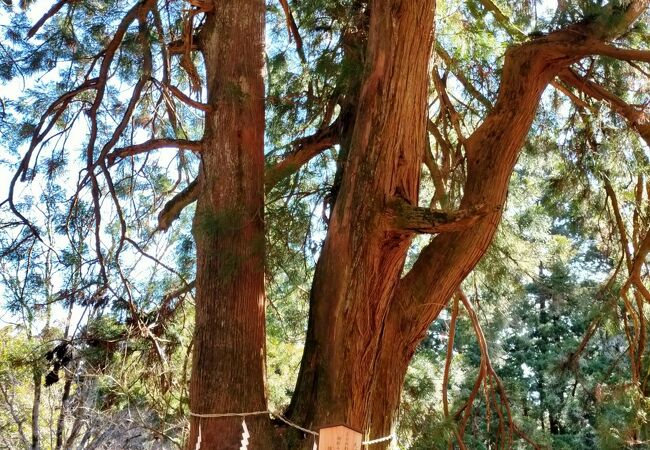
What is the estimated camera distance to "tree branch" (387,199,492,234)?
255cm

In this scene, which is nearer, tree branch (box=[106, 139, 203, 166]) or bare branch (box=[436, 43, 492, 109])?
tree branch (box=[106, 139, 203, 166])

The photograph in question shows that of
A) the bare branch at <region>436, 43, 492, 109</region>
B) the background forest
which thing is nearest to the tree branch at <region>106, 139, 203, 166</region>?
the background forest

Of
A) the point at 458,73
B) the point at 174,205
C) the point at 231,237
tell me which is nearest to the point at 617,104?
the point at 458,73

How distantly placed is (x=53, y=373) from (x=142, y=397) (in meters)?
1.12

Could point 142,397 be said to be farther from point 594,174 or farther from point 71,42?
point 594,174

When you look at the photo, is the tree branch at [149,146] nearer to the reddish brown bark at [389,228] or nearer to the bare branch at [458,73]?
the reddish brown bark at [389,228]

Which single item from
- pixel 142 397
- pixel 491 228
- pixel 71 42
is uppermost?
pixel 71 42

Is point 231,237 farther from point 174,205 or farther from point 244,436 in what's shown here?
point 244,436

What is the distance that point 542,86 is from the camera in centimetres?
319

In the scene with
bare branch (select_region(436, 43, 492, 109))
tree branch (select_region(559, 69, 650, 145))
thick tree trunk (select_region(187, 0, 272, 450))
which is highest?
bare branch (select_region(436, 43, 492, 109))

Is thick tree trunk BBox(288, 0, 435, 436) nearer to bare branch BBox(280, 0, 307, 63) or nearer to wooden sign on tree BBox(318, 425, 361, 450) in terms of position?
wooden sign on tree BBox(318, 425, 361, 450)

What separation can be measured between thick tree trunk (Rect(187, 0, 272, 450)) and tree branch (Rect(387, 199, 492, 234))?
597mm

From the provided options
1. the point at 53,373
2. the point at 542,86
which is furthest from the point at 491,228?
the point at 53,373

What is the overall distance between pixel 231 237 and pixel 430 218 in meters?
0.79
